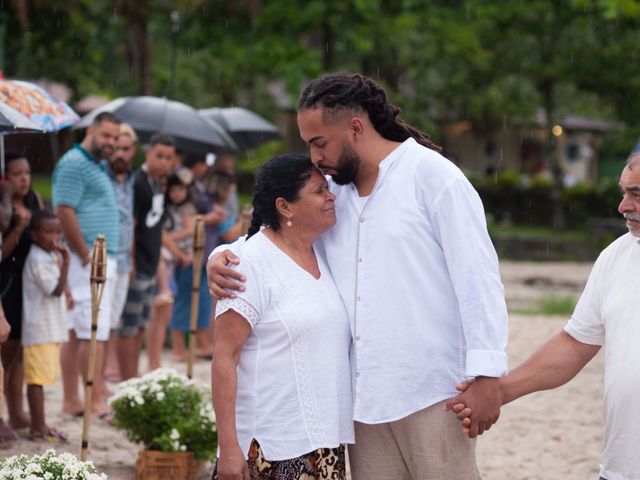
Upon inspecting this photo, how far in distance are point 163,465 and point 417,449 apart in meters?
2.39

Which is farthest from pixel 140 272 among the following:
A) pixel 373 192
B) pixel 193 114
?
pixel 373 192

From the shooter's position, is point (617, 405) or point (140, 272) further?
point (140, 272)

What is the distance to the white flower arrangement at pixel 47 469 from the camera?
3.73m

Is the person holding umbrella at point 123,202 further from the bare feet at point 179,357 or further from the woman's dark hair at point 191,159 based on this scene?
the bare feet at point 179,357

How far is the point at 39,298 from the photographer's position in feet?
21.1

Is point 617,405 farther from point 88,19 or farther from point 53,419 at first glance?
point 88,19

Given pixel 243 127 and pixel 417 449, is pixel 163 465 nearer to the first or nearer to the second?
pixel 417 449

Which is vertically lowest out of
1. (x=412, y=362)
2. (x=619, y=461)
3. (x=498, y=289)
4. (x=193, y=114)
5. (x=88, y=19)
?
(x=619, y=461)

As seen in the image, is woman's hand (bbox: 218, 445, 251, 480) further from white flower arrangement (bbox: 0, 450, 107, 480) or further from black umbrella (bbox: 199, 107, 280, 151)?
black umbrella (bbox: 199, 107, 280, 151)

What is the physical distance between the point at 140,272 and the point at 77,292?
88cm

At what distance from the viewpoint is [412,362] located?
3.55 metres

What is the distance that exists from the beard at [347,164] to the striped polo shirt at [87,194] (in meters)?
3.65

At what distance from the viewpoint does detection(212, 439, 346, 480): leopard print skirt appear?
11.8 feet

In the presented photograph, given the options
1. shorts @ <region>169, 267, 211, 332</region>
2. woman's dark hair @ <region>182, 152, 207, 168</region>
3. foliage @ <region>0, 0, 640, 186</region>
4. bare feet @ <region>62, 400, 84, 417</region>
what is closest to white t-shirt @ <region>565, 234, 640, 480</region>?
bare feet @ <region>62, 400, 84, 417</region>
